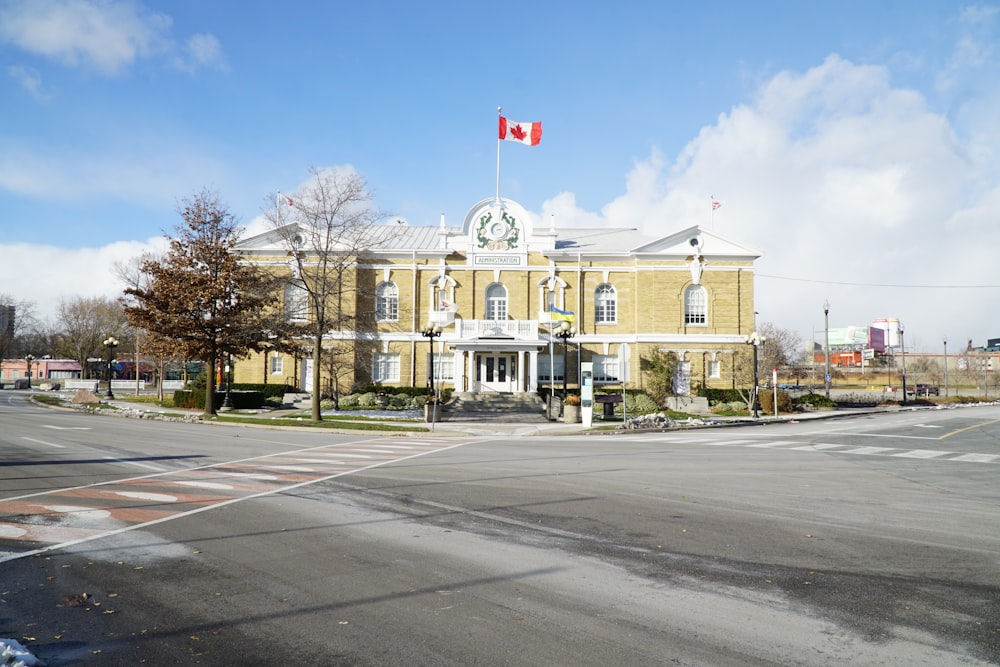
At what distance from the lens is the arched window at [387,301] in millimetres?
44906

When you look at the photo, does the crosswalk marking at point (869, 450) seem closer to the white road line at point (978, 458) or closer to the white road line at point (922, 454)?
the white road line at point (922, 454)

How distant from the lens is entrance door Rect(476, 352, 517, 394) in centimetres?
4172

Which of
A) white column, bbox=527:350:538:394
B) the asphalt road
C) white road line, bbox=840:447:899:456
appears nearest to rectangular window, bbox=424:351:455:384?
white column, bbox=527:350:538:394

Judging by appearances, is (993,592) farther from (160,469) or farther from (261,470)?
(160,469)

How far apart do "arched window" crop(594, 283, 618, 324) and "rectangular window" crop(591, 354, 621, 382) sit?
283 centimetres

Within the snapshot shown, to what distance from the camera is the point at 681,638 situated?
4676 mm

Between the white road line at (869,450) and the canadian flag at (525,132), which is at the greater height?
the canadian flag at (525,132)

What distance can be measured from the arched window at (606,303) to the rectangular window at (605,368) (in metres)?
2.83

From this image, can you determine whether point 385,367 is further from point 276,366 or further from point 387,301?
point 276,366

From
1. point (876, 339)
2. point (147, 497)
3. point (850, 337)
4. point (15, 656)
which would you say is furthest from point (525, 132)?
point (876, 339)

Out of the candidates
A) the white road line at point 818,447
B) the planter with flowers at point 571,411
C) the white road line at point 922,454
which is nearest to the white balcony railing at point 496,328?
the planter with flowers at point 571,411

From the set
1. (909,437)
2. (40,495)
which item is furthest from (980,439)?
(40,495)

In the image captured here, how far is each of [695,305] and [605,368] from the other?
25.1ft

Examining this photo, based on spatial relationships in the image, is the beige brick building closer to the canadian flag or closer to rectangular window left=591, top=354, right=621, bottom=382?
rectangular window left=591, top=354, right=621, bottom=382
